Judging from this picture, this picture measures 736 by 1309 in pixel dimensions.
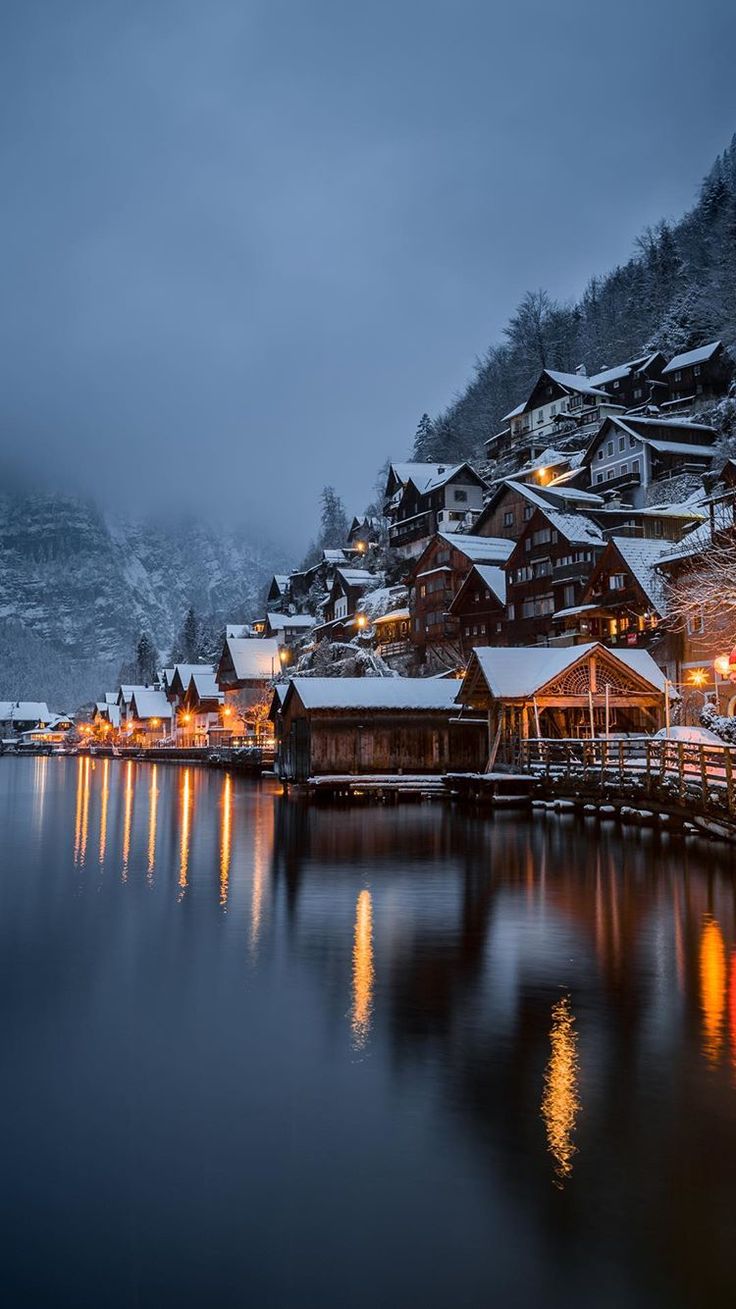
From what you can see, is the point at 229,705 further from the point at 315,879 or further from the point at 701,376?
the point at 315,879

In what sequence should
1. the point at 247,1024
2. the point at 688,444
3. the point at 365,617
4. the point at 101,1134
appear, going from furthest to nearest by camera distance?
1. the point at 365,617
2. the point at 688,444
3. the point at 247,1024
4. the point at 101,1134

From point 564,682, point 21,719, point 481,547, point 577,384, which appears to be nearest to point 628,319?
point 577,384

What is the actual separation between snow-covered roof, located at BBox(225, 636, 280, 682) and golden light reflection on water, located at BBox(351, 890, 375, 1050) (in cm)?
8177

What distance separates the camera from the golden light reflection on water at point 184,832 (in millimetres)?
22562

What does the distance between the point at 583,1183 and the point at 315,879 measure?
15.0 metres

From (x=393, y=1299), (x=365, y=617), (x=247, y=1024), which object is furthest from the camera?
(x=365, y=617)

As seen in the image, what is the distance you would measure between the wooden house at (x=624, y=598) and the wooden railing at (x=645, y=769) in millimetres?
15198

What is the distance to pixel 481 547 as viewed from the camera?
245ft

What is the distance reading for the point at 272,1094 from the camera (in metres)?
8.56

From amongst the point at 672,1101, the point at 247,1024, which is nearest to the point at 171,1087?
the point at 247,1024

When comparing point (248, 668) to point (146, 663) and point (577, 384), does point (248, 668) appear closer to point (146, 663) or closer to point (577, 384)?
point (577, 384)

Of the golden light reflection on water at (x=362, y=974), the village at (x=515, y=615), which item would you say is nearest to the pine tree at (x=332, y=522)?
the village at (x=515, y=615)

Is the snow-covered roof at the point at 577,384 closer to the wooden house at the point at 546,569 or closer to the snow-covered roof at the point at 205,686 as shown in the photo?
the wooden house at the point at 546,569

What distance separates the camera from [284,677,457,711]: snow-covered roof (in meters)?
47.3
